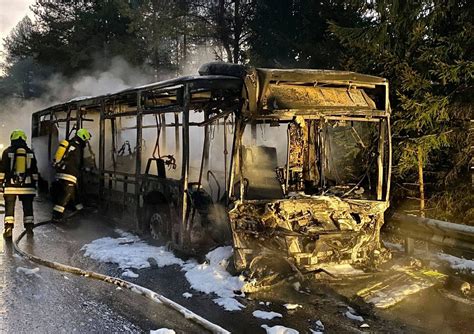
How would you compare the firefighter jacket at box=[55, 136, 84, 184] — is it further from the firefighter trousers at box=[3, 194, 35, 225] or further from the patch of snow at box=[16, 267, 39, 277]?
the patch of snow at box=[16, 267, 39, 277]

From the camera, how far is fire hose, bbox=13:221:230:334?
4719 mm

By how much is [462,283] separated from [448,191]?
321cm

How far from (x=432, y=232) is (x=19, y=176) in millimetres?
7767

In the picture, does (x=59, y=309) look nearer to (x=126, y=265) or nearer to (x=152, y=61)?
(x=126, y=265)

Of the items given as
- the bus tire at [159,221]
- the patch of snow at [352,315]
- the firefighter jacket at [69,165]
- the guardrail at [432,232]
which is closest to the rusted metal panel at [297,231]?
the patch of snow at [352,315]

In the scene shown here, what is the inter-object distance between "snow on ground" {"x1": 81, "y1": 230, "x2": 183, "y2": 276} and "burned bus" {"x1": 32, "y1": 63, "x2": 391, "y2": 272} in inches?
12.6

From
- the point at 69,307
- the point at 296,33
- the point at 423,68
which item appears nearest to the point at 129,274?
the point at 69,307

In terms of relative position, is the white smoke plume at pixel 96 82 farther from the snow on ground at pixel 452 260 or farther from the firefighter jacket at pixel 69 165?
the snow on ground at pixel 452 260

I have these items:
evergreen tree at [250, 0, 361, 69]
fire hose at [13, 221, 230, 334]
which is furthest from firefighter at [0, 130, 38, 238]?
evergreen tree at [250, 0, 361, 69]

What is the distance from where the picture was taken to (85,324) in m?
4.83

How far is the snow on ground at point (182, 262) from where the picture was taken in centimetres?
589

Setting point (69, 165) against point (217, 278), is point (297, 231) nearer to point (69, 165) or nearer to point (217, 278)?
point (217, 278)

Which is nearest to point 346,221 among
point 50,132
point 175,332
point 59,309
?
point 175,332

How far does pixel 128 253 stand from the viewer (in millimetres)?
7758
